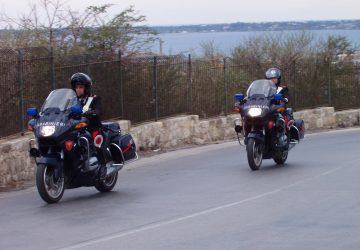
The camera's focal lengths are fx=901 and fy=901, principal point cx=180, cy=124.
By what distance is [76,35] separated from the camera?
2402cm

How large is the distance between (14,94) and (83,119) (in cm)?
446

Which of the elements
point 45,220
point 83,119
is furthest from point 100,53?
point 45,220

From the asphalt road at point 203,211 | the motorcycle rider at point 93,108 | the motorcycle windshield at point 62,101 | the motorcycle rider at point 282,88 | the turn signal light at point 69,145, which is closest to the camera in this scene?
the asphalt road at point 203,211

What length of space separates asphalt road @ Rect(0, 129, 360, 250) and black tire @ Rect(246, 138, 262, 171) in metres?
0.21

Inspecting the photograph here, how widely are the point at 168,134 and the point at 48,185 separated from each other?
32.8 feet

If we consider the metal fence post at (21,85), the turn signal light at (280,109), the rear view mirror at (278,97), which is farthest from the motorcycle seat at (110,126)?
the turn signal light at (280,109)

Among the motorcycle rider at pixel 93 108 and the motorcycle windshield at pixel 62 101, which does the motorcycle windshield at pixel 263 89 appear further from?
the motorcycle windshield at pixel 62 101

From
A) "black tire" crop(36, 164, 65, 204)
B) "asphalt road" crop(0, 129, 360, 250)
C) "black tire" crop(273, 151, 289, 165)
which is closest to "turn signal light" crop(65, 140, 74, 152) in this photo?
"black tire" crop(36, 164, 65, 204)

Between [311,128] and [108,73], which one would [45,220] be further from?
[311,128]

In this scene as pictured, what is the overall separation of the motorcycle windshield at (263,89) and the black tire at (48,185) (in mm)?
5223

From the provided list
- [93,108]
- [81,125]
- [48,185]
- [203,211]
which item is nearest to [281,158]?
[93,108]

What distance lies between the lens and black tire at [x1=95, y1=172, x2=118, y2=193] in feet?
46.4

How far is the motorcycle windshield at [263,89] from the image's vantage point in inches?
671

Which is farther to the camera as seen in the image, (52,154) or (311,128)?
(311,128)
